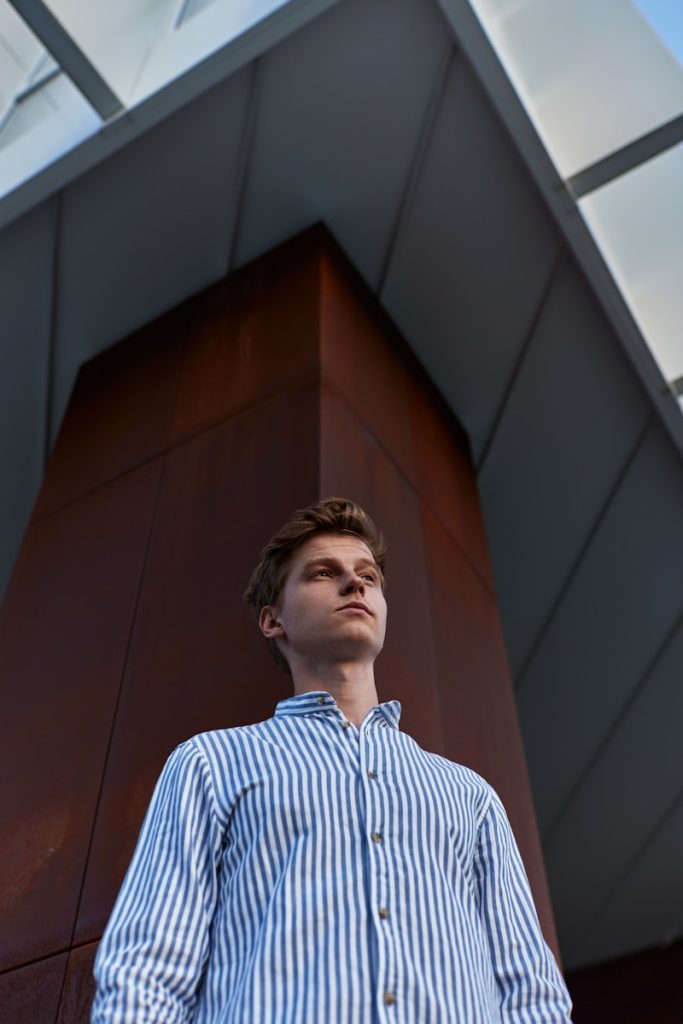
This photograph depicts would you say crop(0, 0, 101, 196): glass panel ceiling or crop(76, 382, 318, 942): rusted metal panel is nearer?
crop(76, 382, 318, 942): rusted metal panel

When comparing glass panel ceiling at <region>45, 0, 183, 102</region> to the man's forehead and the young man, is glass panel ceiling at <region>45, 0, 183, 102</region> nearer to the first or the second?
the man's forehead

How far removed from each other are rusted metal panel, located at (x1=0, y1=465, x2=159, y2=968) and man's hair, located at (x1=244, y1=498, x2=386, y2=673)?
1.89 m

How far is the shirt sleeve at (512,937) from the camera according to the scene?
7.00ft

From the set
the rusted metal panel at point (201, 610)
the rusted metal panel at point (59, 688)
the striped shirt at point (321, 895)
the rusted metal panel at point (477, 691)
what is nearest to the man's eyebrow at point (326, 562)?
the striped shirt at point (321, 895)

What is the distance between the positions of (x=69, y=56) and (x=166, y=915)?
577 centimetres

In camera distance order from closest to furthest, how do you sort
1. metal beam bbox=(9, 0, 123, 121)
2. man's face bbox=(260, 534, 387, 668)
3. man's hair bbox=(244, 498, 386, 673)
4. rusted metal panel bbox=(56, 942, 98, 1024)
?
man's face bbox=(260, 534, 387, 668) < man's hair bbox=(244, 498, 386, 673) < rusted metal panel bbox=(56, 942, 98, 1024) < metal beam bbox=(9, 0, 123, 121)

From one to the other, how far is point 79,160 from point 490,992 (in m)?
6.17

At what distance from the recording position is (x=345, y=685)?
2646 mm

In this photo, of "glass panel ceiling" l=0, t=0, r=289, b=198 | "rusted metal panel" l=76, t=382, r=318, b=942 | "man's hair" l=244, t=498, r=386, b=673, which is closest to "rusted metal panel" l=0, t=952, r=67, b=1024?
"rusted metal panel" l=76, t=382, r=318, b=942

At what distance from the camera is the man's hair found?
2979 millimetres

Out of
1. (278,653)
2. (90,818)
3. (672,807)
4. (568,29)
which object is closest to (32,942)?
(90,818)

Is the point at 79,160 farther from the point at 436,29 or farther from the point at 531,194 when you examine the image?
the point at 531,194

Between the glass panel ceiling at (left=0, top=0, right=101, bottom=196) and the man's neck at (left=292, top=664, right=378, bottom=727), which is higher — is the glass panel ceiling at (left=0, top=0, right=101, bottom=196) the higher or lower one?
the higher one

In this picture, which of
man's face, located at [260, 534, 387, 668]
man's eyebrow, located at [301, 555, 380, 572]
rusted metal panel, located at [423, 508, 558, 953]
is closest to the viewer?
man's face, located at [260, 534, 387, 668]
